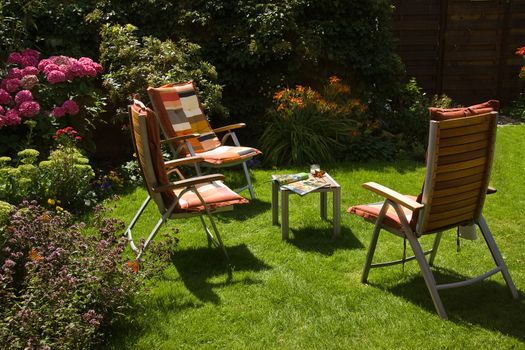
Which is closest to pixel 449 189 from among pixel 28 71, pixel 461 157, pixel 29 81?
pixel 461 157

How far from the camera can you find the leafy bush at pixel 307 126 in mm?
7324

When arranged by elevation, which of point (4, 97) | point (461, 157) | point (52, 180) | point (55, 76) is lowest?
point (52, 180)

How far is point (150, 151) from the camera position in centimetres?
426

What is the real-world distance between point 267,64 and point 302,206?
298 cm

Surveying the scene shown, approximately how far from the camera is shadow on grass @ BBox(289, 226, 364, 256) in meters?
4.83

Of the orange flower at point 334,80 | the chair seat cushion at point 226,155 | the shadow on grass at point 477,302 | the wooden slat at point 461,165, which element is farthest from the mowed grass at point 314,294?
the orange flower at point 334,80

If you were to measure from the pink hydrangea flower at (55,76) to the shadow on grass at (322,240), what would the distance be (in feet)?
9.24

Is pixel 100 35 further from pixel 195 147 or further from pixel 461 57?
pixel 461 57

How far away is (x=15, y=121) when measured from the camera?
5.86 m

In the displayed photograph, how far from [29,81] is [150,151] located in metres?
2.53

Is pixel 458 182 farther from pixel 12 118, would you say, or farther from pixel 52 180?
pixel 12 118

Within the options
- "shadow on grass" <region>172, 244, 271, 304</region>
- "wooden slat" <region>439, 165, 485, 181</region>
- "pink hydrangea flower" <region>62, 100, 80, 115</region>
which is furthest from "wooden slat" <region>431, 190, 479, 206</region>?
"pink hydrangea flower" <region>62, 100, 80, 115</region>

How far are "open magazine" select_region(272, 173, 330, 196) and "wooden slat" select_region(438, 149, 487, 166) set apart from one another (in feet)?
4.96

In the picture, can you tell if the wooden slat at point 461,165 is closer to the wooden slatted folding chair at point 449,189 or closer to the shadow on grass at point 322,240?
the wooden slatted folding chair at point 449,189
